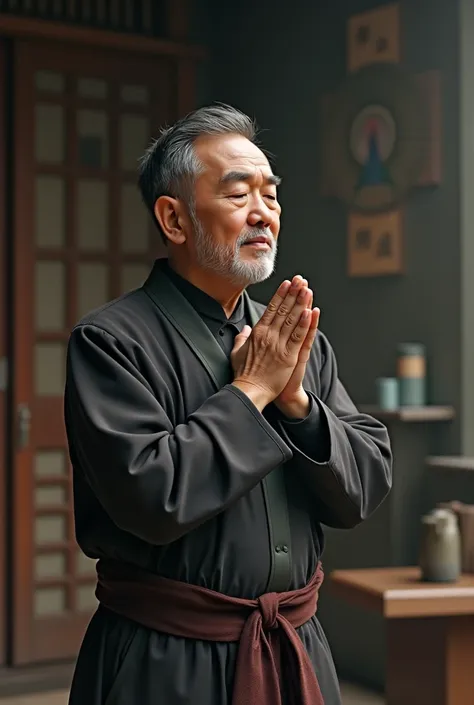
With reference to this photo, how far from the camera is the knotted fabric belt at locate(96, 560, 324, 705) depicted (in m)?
1.68

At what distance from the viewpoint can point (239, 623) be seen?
67.2 inches

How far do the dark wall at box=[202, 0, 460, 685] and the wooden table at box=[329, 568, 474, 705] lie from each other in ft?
2.43

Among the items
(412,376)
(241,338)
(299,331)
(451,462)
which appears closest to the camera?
(299,331)

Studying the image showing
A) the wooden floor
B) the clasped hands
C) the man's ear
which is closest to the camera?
the clasped hands

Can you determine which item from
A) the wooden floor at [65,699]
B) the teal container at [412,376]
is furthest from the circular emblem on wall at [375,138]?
the wooden floor at [65,699]

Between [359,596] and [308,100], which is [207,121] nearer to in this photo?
[359,596]

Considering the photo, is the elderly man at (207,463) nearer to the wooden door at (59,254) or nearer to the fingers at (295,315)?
the fingers at (295,315)

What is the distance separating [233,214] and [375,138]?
2627 millimetres

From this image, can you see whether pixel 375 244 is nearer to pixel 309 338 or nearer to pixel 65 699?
pixel 65 699

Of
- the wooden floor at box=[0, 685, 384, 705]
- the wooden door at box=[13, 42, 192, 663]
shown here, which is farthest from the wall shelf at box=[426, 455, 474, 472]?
the wooden door at box=[13, 42, 192, 663]

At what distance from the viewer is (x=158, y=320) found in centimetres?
178

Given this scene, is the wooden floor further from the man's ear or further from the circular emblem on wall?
the man's ear

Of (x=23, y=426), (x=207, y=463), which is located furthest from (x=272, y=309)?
(x=23, y=426)

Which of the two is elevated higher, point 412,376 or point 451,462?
point 412,376
